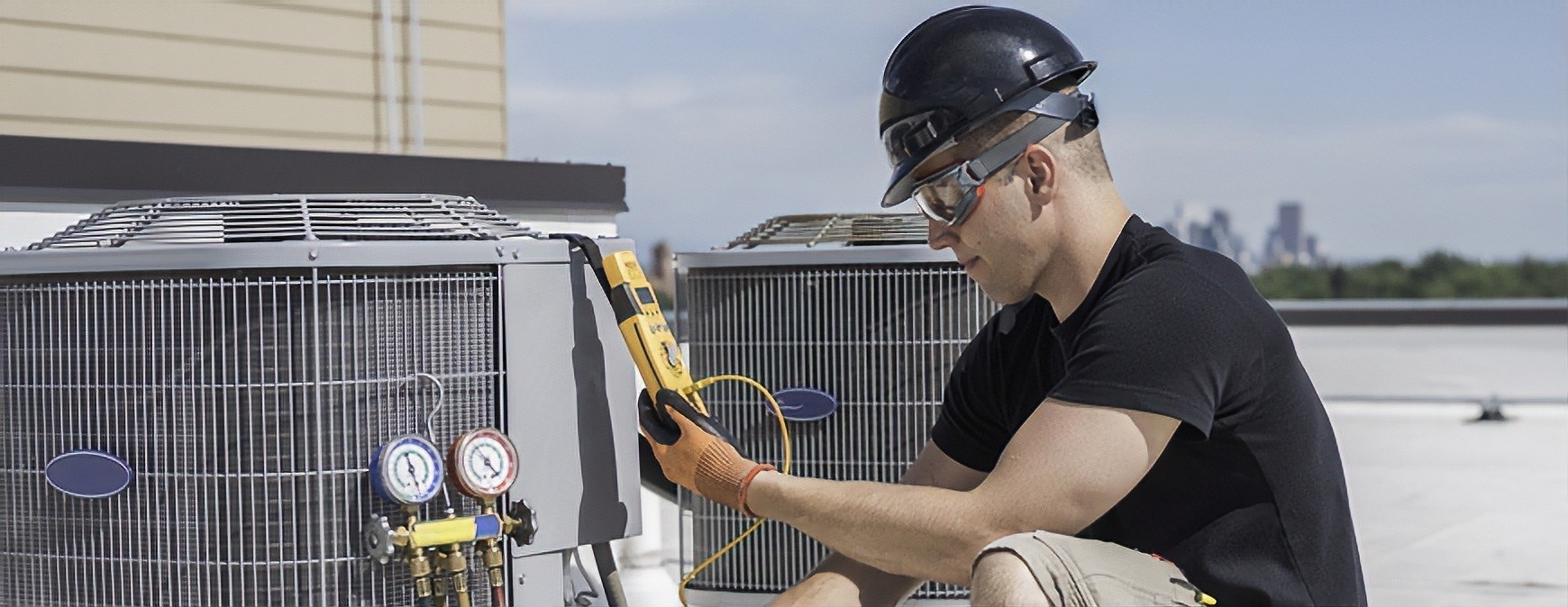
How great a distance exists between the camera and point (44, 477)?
9.91 ft

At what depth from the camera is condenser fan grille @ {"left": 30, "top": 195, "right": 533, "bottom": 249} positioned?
3.04 metres

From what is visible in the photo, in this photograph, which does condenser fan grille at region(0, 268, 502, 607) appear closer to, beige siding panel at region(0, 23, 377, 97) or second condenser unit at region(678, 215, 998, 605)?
second condenser unit at region(678, 215, 998, 605)

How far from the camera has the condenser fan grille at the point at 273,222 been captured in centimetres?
304

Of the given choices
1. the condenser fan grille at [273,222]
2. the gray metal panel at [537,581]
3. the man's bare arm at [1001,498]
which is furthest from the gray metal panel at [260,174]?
the man's bare arm at [1001,498]

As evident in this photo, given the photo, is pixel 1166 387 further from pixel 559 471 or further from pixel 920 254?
pixel 920 254

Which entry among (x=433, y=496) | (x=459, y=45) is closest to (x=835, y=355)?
(x=433, y=496)

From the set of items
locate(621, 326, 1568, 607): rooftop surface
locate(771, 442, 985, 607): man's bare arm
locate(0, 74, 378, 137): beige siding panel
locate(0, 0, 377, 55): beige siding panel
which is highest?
locate(0, 0, 377, 55): beige siding panel

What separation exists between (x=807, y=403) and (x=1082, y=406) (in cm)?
234

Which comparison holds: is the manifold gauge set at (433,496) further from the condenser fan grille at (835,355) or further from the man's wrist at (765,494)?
the condenser fan grille at (835,355)

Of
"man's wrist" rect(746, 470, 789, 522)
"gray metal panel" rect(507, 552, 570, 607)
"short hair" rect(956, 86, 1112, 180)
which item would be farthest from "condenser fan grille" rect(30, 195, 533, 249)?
"short hair" rect(956, 86, 1112, 180)

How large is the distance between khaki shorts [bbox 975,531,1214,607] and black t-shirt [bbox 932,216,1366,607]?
89 mm

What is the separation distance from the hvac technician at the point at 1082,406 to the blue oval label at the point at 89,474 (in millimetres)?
1245

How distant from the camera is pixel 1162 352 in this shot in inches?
88.7

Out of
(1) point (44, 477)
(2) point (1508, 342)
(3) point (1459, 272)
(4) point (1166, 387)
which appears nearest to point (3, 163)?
(1) point (44, 477)
